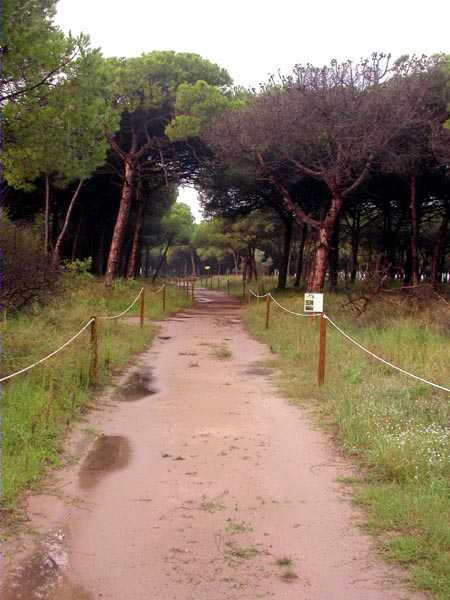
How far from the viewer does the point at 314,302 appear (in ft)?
A: 43.5

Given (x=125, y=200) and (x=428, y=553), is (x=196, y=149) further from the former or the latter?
(x=428, y=553)

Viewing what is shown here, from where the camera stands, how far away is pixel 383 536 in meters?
4.74

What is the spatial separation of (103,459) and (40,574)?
2492mm

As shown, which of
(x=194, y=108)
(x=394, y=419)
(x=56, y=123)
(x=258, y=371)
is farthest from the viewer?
(x=194, y=108)

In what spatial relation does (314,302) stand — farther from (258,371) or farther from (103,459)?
(103,459)

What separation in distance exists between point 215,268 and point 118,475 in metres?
96.4

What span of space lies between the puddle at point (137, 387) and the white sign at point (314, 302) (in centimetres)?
349

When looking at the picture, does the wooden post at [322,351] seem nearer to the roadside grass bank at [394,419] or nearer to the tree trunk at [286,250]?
the roadside grass bank at [394,419]

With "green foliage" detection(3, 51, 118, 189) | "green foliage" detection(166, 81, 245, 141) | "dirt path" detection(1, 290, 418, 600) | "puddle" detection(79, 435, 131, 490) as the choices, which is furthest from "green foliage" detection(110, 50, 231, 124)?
"puddle" detection(79, 435, 131, 490)

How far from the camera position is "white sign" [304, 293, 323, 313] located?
13.1 meters

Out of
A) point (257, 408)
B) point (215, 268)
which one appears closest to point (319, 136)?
point (257, 408)

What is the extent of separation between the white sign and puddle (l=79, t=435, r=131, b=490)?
651 cm

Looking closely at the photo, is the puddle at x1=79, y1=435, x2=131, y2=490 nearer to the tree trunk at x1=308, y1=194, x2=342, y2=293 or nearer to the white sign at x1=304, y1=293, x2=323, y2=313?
the white sign at x1=304, y1=293, x2=323, y2=313

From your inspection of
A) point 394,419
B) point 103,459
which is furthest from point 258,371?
point 103,459
